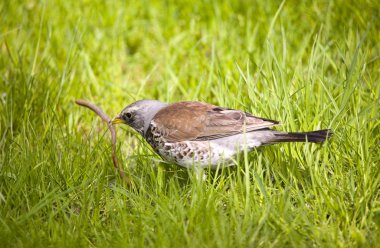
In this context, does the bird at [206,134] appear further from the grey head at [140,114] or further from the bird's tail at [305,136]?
the grey head at [140,114]

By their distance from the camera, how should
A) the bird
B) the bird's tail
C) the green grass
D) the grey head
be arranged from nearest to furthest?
1. the green grass
2. the bird's tail
3. the bird
4. the grey head

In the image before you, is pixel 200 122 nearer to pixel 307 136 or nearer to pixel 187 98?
pixel 307 136

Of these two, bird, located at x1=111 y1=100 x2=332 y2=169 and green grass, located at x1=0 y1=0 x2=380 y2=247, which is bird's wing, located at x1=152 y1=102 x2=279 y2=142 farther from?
green grass, located at x1=0 y1=0 x2=380 y2=247

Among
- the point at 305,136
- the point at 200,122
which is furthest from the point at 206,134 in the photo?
the point at 305,136

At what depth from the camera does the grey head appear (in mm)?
5246

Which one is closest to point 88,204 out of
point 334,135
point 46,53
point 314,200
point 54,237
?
point 54,237

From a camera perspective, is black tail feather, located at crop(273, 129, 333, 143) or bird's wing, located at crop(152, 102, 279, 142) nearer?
black tail feather, located at crop(273, 129, 333, 143)

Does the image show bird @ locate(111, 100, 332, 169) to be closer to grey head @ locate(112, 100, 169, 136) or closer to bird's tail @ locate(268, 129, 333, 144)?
bird's tail @ locate(268, 129, 333, 144)

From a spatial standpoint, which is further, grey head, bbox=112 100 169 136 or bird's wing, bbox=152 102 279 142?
grey head, bbox=112 100 169 136

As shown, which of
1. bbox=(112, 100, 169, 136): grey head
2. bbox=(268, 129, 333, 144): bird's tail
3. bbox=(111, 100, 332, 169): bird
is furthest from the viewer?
bbox=(112, 100, 169, 136): grey head

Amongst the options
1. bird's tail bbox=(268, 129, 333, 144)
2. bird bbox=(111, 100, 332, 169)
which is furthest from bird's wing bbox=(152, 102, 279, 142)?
bird's tail bbox=(268, 129, 333, 144)

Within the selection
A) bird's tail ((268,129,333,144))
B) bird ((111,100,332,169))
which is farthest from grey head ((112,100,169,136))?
bird's tail ((268,129,333,144))

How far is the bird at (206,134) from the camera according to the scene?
4586mm

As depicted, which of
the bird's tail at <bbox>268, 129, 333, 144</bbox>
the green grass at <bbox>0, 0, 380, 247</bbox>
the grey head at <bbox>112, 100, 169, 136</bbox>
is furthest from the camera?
the grey head at <bbox>112, 100, 169, 136</bbox>
